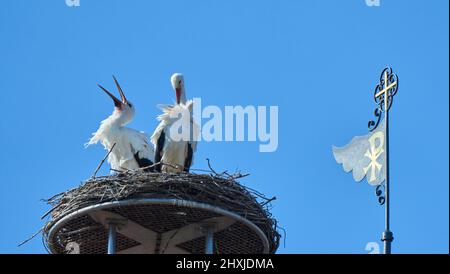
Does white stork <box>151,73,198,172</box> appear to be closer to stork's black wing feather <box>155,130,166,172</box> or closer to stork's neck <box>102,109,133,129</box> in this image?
stork's black wing feather <box>155,130,166,172</box>

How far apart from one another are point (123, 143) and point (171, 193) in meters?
3.19

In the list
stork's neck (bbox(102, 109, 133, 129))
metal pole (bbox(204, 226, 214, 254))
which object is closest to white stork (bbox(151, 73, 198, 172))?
stork's neck (bbox(102, 109, 133, 129))

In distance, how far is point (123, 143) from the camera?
60.2ft

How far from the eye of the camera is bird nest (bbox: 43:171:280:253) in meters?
15.3

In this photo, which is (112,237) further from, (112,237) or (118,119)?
(118,119)

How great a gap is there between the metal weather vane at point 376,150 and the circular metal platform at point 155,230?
2.34 m

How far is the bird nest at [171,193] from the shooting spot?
50.2ft

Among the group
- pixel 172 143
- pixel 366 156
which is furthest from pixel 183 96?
pixel 366 156

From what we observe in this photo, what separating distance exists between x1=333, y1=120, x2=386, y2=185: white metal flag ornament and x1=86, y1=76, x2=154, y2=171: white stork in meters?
5.18

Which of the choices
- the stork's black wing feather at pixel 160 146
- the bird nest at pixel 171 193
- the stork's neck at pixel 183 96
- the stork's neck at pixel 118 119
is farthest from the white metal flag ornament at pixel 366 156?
the stork's neck at pixel 118 119

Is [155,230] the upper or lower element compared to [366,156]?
upper

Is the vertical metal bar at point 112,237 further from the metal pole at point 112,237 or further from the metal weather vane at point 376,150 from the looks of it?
the metal weather vane at point 376,150
